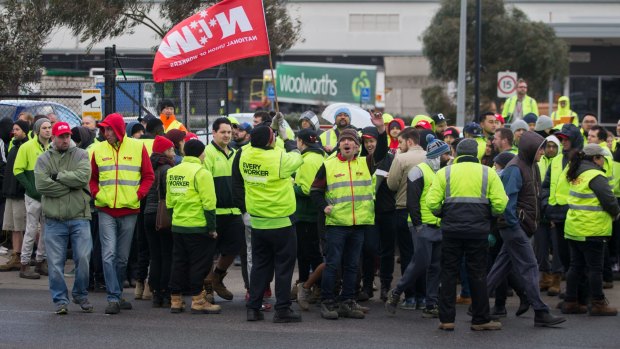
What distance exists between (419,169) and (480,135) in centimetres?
287

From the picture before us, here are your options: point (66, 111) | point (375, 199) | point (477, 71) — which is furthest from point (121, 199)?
point (477, 71)

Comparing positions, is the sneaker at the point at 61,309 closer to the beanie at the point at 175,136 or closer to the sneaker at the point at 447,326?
the beanie at the point at 175,136

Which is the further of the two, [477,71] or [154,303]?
[477,71]

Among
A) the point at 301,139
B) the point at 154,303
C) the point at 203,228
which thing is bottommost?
the point at 154,303

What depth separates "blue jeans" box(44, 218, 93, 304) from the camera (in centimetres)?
1146

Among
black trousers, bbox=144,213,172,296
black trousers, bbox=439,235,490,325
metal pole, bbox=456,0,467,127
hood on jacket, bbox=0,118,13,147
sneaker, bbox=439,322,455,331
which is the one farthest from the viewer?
metal pole, bbox=456,0,467,127

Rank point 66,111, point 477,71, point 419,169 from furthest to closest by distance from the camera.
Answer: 1. point 477,71
2. point 66,111
3. point 419,169

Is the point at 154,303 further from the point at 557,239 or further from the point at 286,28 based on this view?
the point at 286,28

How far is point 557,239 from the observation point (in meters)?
12.8

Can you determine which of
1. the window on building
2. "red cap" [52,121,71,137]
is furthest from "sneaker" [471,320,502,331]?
the window on building

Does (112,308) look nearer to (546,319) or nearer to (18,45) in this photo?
(546,319)

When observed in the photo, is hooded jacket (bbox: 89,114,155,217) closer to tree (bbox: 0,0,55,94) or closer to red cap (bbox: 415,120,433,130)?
red cap (bbox: 415,120,433,130)

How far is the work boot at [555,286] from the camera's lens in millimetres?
13039

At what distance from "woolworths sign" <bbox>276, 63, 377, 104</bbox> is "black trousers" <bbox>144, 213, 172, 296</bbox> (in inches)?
1400
